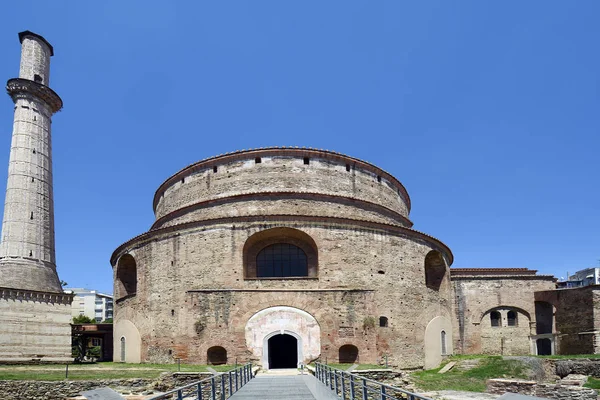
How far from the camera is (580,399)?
51.2ft

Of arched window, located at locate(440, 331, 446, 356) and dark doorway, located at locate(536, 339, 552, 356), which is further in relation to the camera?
dark doorway, located at locate(536, 339, 552, 356)

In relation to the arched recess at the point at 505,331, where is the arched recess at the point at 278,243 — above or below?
above

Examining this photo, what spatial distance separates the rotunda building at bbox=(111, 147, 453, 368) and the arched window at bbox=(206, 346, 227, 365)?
0.14 feet

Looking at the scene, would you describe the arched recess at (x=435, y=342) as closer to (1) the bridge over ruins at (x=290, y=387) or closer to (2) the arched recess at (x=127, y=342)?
(1) the bridge over ruins at (x=290, y=387)

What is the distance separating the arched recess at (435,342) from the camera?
78.3ft

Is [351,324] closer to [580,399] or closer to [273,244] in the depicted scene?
[273,244]

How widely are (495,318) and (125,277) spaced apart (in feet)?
71.5

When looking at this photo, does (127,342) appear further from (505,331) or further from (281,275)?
(505,331)

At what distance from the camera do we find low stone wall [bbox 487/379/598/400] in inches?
622

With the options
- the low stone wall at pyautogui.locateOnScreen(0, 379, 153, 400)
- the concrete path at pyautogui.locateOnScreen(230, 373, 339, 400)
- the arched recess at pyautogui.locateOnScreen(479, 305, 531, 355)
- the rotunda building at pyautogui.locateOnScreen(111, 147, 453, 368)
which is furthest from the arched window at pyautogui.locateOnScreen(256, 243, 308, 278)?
the arched recess at pyautogui.locateOnScreen(479, 305, 531, 355)

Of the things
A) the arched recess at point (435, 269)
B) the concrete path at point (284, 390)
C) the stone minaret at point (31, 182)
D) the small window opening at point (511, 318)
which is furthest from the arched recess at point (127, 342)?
the small window opening at point (511, 318)

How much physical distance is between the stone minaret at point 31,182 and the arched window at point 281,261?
38.2 feet

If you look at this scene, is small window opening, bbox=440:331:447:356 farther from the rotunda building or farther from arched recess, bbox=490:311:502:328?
arched recess, bbox=490:311:502:328

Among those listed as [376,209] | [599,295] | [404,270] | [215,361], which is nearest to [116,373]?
[215,361]
